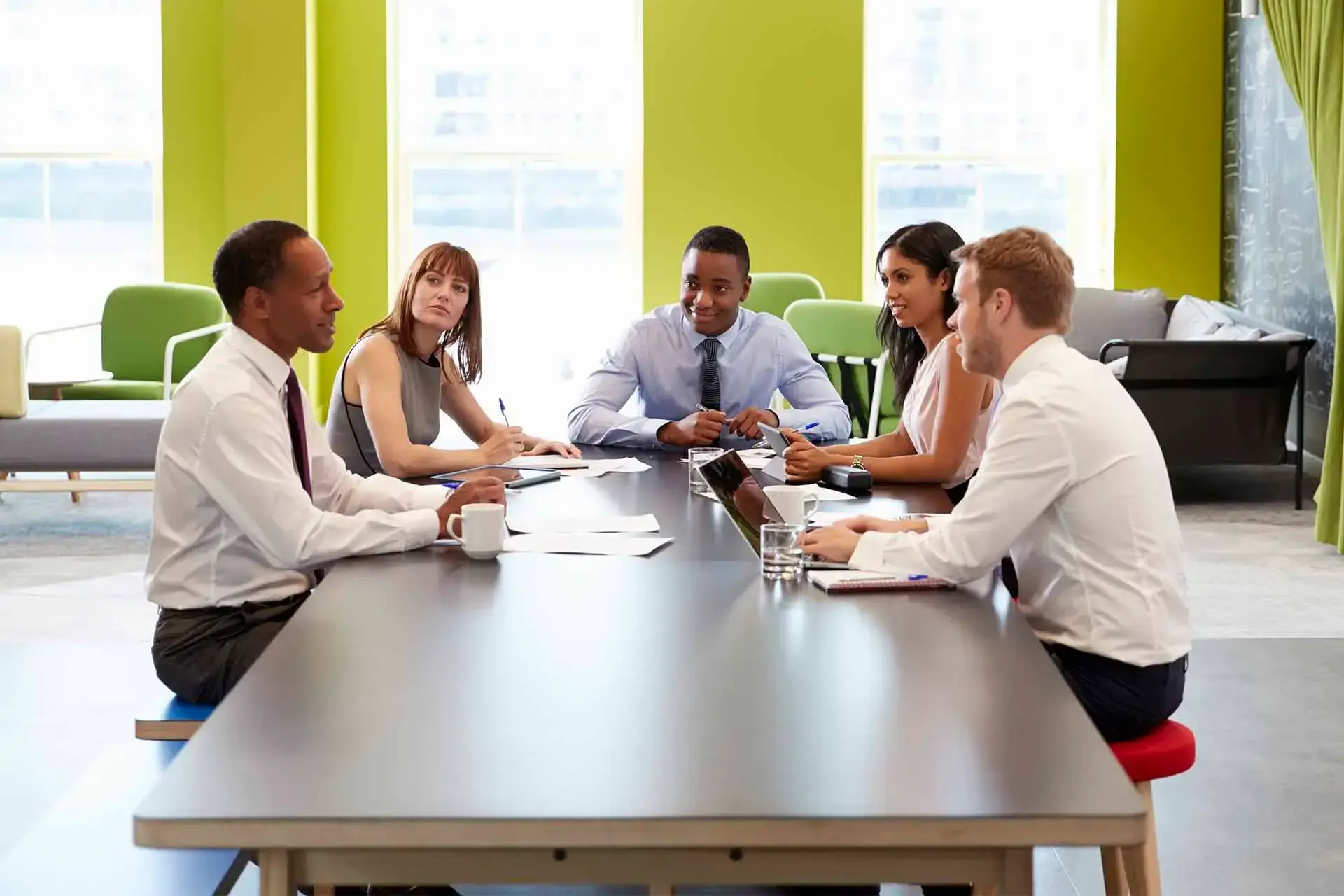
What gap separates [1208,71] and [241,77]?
542 centimetres

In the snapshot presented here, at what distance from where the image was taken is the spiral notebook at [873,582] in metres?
2.27

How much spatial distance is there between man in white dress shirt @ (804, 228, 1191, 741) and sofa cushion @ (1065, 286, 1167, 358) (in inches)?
238

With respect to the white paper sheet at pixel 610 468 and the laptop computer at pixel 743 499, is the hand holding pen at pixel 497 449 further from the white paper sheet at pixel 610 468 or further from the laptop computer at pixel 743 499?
the laptop computer at pixel 743 499

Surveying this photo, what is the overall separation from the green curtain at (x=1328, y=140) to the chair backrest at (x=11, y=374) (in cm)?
513

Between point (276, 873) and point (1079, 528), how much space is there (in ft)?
4.47

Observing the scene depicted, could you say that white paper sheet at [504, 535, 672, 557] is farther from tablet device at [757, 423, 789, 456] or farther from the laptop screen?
tablet device at [757, 423, 789, 456]

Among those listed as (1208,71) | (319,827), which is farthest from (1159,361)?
(319,827)

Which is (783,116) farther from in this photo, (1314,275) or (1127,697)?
(1127,697)

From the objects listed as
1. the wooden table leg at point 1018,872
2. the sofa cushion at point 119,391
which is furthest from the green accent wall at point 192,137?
the wooden table leg at point 1018,872

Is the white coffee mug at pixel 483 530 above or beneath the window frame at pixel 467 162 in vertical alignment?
beneath

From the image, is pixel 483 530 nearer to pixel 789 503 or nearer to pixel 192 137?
pixel 789 503

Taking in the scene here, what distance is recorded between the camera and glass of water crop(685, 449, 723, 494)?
3213 millimetres

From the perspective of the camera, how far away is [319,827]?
1.36 m

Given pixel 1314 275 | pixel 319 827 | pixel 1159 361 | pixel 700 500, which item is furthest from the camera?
pixel 1314 275
